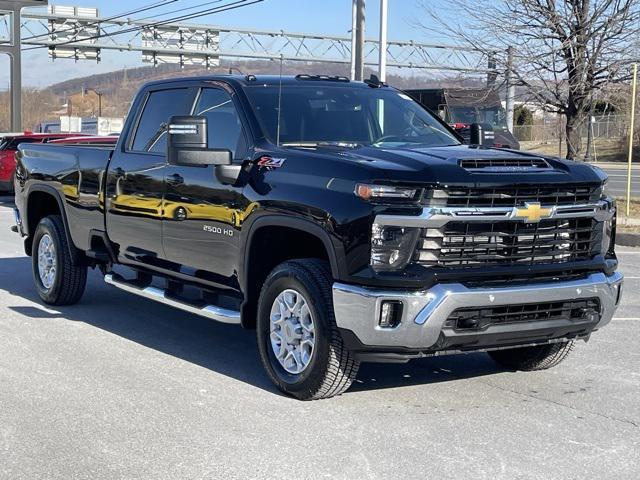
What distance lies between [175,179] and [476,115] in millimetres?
21159

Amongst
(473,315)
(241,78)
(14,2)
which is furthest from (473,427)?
(14,2)

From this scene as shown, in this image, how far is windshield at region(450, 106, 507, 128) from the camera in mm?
27219

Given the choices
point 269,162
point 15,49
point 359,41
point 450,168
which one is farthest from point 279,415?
point 15,49

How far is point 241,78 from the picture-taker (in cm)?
706

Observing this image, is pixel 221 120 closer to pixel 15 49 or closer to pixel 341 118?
pixel 341 118

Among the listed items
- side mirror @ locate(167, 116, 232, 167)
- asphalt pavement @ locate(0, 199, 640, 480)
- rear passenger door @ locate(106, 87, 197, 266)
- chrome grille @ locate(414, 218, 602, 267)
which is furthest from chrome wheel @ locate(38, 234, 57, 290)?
chrome grille @ locate(414, 218, 602, 267)

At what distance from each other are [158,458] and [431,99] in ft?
77.0

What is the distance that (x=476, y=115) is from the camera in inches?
1072

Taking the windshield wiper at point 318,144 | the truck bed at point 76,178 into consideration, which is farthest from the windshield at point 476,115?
the windshield wiper at point 318,144

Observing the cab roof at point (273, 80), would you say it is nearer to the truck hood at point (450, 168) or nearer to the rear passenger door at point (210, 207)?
the rear passenger door at point (210, 207)

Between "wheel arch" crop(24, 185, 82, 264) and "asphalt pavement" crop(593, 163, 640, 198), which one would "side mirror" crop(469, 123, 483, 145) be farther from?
"asphalt pavement" crop(593, 163, 640, 198)

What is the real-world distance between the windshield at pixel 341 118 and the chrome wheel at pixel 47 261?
3152 millimetres

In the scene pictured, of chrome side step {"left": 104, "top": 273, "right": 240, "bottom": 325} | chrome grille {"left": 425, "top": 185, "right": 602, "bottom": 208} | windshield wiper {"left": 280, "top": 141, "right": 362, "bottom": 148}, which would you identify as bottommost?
chrome side step {"left": 104, "top": 273, "right": 240, "bottom": 325}

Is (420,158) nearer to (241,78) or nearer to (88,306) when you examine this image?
(241,78)
